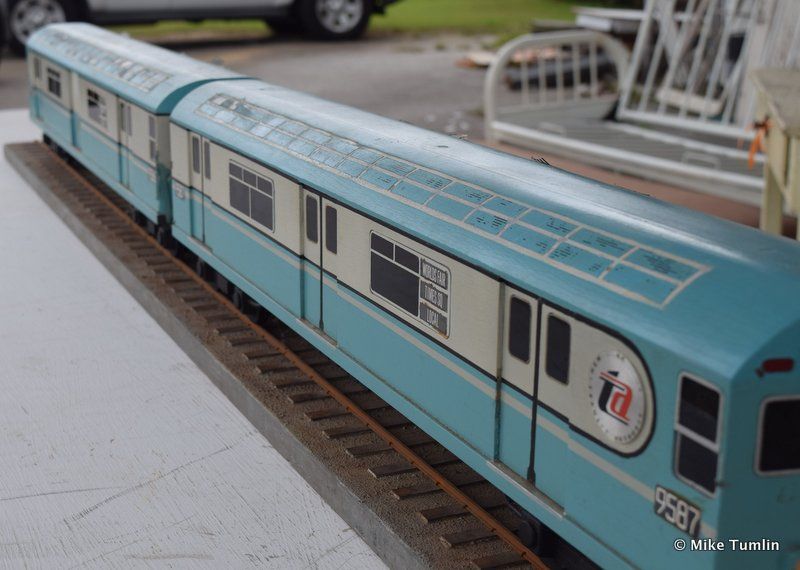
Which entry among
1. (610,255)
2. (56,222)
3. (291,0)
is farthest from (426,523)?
(291,0)

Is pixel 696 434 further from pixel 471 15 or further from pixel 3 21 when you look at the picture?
pixel 471 15

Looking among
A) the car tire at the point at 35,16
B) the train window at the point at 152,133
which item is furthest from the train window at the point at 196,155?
the car tire at the point at 35,16

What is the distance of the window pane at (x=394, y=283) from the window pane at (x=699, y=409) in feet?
8.30

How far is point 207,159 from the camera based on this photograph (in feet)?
34.8

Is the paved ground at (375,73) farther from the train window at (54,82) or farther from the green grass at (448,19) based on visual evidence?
the train window at (54,82)

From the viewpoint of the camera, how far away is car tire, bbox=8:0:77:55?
28.0 m

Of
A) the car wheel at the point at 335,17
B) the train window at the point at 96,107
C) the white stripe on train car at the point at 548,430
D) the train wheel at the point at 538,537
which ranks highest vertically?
the train window at the point at 96,107

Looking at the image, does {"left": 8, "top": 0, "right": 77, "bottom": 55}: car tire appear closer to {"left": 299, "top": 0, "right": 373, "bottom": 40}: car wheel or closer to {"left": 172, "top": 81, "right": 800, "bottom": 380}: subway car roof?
{"left": 299, "top": 0, "right": 373, "bottom": 40}: car wheel

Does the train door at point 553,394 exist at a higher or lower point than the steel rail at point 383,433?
higher

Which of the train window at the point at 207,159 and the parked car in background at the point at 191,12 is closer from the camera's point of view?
the train window at the point at 207,159

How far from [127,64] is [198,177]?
A: 320 centimetres

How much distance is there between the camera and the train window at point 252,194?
30.7 ft

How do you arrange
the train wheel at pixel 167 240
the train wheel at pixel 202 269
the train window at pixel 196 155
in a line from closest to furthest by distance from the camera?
the train window at pixel 196 155
the train wheel at pixel 202 269
the train wheel at pixel 167 240

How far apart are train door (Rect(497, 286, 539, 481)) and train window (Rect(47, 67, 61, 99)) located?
1153 cm
